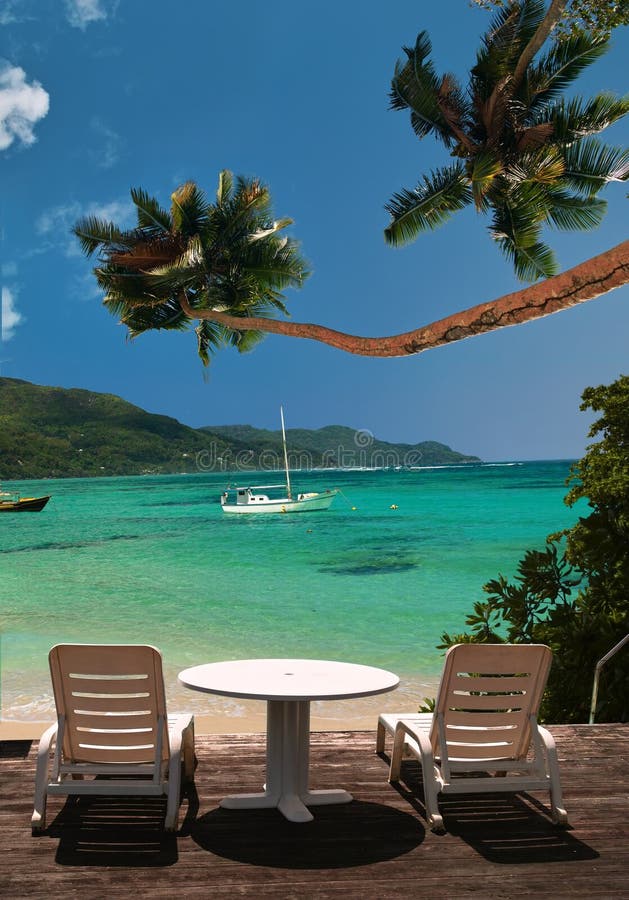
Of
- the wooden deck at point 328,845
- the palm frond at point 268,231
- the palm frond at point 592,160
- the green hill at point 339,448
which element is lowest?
the wooden deck at point 328,845

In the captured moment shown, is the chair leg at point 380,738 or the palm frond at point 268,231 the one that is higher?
the palm frond at point 268,231

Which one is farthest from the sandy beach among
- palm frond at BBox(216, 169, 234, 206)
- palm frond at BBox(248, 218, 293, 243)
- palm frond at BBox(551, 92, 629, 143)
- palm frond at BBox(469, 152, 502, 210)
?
palm frond at BBox(551, 92, 629, 143)

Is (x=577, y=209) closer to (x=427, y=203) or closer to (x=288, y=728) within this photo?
(x=427, y=203)

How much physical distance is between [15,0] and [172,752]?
79526 mm

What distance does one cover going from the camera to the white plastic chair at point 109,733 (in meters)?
3.53

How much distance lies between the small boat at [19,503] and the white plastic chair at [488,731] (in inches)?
2009

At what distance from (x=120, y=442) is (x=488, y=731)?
78.0 meters

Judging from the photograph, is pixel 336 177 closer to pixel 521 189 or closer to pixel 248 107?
pixel 248 107

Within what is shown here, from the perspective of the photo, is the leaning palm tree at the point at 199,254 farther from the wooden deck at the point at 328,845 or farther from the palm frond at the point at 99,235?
the wooden deck at the point at 328,845

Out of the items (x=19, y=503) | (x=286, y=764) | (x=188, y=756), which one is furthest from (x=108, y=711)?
(x=19, y=503)

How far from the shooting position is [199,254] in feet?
41.4

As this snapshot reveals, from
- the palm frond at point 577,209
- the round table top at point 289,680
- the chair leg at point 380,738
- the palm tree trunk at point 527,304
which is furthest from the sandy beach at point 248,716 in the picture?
the palm frond at point 577,209

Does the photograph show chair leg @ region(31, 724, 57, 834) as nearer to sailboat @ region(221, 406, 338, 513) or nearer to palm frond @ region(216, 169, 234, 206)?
palm frond @ region(216, 169, 234, 206)

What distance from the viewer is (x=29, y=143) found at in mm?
94000
